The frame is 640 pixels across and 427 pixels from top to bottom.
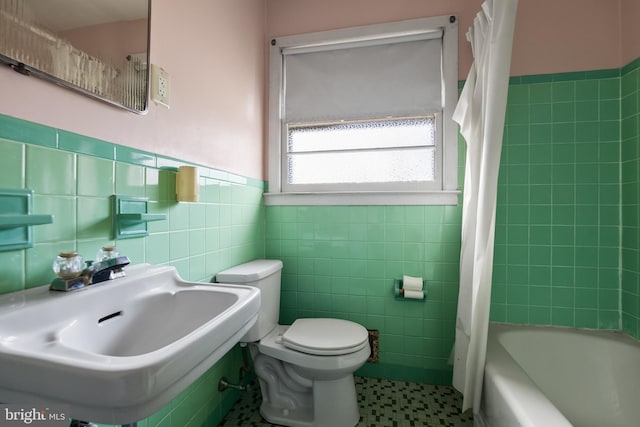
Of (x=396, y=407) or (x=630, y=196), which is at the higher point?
(x=630, y=196)

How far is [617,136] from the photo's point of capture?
4.92ft

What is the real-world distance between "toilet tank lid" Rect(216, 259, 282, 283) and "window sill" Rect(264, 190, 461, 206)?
460mm

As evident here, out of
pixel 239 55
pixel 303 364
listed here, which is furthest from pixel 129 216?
pixel 239 55

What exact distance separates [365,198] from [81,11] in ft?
4.68

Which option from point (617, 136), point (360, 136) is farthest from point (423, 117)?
point (617, 136)

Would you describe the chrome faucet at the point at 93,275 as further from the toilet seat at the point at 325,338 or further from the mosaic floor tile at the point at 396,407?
A: the mosaic floor tile at the point at 396,407

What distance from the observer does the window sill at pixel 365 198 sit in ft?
5.49

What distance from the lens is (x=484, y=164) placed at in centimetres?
119

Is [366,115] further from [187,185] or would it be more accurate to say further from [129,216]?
[129,216]

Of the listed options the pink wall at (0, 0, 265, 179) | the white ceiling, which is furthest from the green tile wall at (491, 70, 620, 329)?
the white ceiling

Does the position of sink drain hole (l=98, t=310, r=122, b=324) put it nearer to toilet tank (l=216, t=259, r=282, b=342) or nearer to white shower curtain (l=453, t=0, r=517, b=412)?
toilet tank (l=216, t=259, r=282, b=342)

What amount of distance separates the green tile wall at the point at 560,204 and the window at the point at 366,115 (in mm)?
352

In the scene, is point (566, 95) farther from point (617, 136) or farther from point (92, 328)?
point (92, 328)

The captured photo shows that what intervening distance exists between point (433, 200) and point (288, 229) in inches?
35.6
